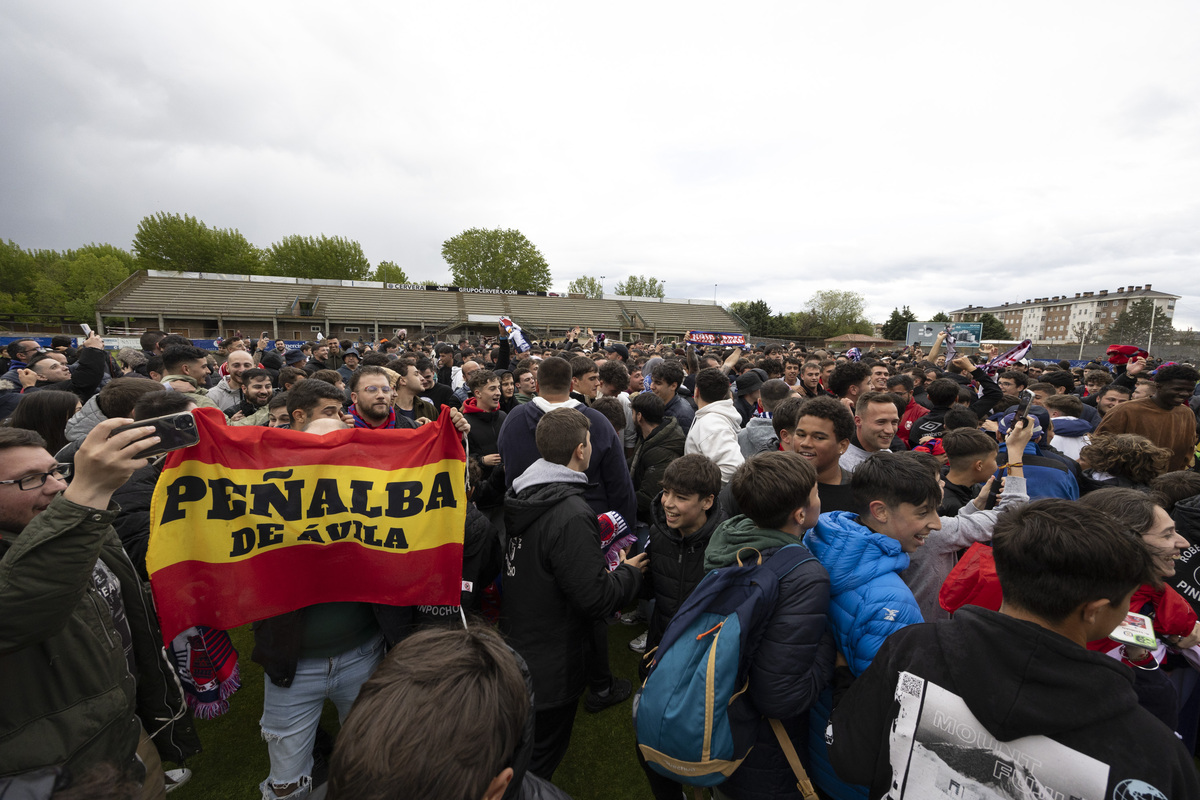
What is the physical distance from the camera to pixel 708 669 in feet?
5.27

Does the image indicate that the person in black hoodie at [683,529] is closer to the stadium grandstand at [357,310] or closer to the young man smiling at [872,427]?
the young man smiling at [872,427]

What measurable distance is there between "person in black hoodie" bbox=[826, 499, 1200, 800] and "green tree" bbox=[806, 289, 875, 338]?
246 feet

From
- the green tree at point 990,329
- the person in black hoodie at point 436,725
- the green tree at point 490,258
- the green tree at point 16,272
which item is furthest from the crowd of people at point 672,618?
the green tree at point 990,329

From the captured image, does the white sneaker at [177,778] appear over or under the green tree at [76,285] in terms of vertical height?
under

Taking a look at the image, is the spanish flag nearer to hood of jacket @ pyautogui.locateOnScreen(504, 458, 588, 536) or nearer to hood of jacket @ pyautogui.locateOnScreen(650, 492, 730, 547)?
hood of jacket @ pyautogui.locateOnScreen(504, 458, 588, 536)

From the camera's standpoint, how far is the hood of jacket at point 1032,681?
1036 mm

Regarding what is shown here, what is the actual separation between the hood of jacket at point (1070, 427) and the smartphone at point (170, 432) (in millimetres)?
6152

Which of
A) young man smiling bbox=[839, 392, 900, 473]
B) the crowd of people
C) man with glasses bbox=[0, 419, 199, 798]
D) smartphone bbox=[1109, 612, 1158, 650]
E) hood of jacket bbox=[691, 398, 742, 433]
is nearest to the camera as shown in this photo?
the crowd of people

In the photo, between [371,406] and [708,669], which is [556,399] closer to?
[371,406]

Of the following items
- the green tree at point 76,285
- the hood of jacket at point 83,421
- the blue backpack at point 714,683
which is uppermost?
the green tree at point 76,285

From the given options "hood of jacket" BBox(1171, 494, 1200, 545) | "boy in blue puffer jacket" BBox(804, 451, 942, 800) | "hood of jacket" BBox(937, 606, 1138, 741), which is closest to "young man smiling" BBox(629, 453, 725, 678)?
"boy in blue puffer jacket" BBox(804, 451, 942, 800)

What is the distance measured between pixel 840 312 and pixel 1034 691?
3153 inches

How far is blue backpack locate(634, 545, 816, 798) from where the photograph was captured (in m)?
1.61

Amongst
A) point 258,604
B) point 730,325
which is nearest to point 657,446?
point 258,604
